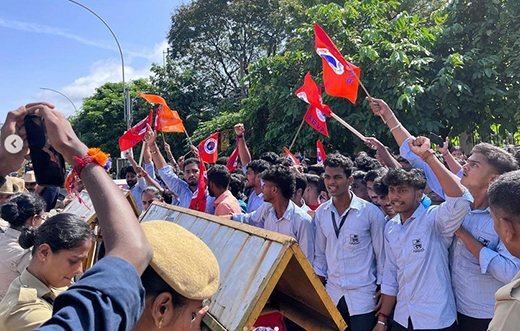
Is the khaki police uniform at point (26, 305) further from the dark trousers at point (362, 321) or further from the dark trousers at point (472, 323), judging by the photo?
the dark trousers at point (472, 323)

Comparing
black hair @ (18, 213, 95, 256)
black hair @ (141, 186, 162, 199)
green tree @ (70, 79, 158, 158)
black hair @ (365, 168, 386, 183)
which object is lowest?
green tree @ (70, 79, 158, 158)

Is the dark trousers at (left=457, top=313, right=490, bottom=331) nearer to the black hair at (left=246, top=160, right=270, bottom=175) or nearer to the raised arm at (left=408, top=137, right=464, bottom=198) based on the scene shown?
the raised arm at (left=408, top=137, right=464, bottom=198)

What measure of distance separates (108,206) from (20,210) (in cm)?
310

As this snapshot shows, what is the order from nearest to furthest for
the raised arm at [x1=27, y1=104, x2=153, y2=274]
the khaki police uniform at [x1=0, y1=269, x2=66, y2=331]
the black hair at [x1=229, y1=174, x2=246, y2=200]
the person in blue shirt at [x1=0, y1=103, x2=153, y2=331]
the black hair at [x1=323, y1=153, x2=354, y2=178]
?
the person in blue shirt at [x1=0, y1=103, x2=153, y2=331] < the raised arm at [x1=27, y1=104, x2=153, y2=274] < the khaki police uniform at [x1=0, y1=269, x2=66, y2=331] < the black hair at [x1=323, y1=153, x2=354, y2=178] < the black hair at [x1=229, y1=174, x2=246, y2=200]

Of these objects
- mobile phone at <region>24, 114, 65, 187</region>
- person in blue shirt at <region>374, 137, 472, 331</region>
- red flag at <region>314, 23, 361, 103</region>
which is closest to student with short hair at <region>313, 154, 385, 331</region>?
person in blue shirt at <region>374, 137, 472, 331</region>

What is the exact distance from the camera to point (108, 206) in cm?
124

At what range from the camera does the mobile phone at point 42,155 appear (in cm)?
149

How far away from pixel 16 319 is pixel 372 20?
1182 centimetres

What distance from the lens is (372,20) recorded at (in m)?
12.1

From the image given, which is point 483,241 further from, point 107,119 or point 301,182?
point 107,119

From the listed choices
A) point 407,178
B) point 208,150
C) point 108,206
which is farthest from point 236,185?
point 108,206

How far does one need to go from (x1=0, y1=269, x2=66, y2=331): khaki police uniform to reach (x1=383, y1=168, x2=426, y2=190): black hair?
97.8 inches

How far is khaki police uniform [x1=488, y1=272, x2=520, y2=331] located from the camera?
1.49m

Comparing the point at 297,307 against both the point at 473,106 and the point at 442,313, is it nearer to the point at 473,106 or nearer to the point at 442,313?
the point at 442,313
